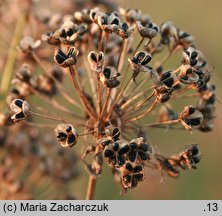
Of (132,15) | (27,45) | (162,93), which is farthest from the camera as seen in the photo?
(27,45)

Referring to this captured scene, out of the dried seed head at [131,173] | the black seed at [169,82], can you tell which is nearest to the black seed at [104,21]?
the black seed at [169,82]

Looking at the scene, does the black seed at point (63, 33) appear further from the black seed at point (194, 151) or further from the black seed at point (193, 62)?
the black seed at point (194, 151)

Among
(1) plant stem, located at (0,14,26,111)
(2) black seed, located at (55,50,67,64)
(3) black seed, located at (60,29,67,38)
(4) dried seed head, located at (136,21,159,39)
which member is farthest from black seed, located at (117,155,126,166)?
(1) plant stem, located at (0,14,26,111)

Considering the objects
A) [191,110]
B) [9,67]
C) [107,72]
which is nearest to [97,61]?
[107,72]

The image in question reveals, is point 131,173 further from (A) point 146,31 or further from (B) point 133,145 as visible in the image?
(A) point 146,31

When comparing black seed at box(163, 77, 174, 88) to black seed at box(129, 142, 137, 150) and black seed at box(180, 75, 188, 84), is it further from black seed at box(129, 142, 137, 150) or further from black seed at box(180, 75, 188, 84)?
black seed at box(129, 142, 137, 150)

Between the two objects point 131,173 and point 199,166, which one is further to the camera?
point 199,166

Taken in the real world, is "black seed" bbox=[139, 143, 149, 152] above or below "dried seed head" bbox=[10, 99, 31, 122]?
below

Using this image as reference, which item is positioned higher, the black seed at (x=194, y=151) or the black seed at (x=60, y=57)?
the black seed at (x=60, y=57)

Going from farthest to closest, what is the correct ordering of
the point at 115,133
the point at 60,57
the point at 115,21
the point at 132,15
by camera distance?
the point at 132,15 → the point at 115,21 → the point at 60,57 → the point at 115,133
